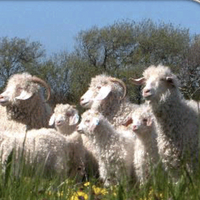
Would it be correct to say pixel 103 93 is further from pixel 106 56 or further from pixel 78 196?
pixel 106 56

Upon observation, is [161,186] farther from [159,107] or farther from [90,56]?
[90,56]

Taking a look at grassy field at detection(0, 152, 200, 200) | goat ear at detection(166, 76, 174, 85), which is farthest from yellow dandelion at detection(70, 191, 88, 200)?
goat ear at detection(166, 76, 174, 85)

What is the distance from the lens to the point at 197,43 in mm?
34094

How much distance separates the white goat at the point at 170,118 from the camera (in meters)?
6.43

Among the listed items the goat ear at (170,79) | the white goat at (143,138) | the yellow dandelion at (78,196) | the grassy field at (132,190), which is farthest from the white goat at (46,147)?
the grassy field at (132,190)

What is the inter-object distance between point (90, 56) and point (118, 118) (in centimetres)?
2676

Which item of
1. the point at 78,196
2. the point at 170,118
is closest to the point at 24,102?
the point at 170,118

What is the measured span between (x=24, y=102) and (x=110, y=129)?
2193 mm

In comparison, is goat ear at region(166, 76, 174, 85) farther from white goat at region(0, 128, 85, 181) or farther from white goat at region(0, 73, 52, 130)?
white goat at region(0, 73, 52, 130)

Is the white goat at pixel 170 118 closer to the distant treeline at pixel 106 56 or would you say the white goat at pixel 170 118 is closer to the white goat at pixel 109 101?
the white goat at pixel 109 101

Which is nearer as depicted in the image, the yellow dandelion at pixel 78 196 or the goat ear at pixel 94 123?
the yellow dandelion at pixel 78 196

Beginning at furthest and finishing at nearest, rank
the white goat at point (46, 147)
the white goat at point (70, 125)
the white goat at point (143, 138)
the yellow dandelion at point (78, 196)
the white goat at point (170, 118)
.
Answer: the white goat at point (70, 125)
the white goat at point (46, 147)
the white goat at point (143, 138)
the white goat at point (170, 118)
the yellow dandelion at point (78, 196)

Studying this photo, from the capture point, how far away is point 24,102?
902cm

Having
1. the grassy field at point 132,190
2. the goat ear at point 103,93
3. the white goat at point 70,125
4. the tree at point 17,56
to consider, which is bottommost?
the tree at point 17,56
